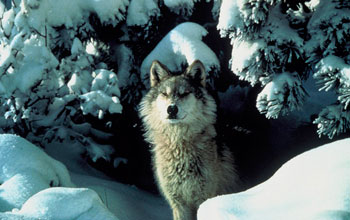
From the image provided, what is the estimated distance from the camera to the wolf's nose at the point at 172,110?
14.4 feet

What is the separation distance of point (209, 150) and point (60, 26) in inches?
117

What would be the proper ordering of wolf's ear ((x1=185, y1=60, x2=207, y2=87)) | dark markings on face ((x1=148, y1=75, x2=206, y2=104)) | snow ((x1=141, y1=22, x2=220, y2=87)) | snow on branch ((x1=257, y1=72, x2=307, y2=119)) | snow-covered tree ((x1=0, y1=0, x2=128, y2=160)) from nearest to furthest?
snow on branch ((x1=257, y1=72, x2=307, y2=119))
dark markings on face ((x1=148, y1=75, x2=206, y2=104))
wolf's ear ((x1=185, y1=60, x2=207, y2=87))
snow-covered tree ((x1=0, y1=0, x2=128, y2=160))
snow ((x1=141, y1=22, x2=220, y2=87))

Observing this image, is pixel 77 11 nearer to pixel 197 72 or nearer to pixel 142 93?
pixel 142 93

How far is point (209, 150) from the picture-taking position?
180 inches

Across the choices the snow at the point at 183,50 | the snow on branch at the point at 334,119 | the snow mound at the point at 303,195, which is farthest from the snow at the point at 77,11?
the snow mound at the point at 303,195

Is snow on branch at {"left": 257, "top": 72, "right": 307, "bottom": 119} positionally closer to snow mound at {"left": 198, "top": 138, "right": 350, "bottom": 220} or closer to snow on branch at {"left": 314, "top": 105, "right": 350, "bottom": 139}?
snow on branch at {"left": 314, "top": 105, "right": 350, "bottom": 139}

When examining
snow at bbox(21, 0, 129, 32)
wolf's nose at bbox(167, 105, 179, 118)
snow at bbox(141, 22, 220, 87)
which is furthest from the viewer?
snow at bbox(21, 0, 129, 32)

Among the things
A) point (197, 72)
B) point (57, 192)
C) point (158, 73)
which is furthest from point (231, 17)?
point (57, 192)

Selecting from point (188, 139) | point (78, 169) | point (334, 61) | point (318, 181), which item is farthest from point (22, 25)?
point (318, 181)

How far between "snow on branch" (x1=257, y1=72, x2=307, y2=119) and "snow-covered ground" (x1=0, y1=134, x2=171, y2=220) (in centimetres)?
200

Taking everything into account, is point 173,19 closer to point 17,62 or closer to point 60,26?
point 60,26

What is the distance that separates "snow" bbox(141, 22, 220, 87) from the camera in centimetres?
536

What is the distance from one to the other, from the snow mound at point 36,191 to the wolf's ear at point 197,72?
6.45 ft

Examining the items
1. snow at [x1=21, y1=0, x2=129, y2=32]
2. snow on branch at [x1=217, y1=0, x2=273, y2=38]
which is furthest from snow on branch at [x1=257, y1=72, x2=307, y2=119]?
snow at [x1=21, y1=0, x2=129, y2=32]
